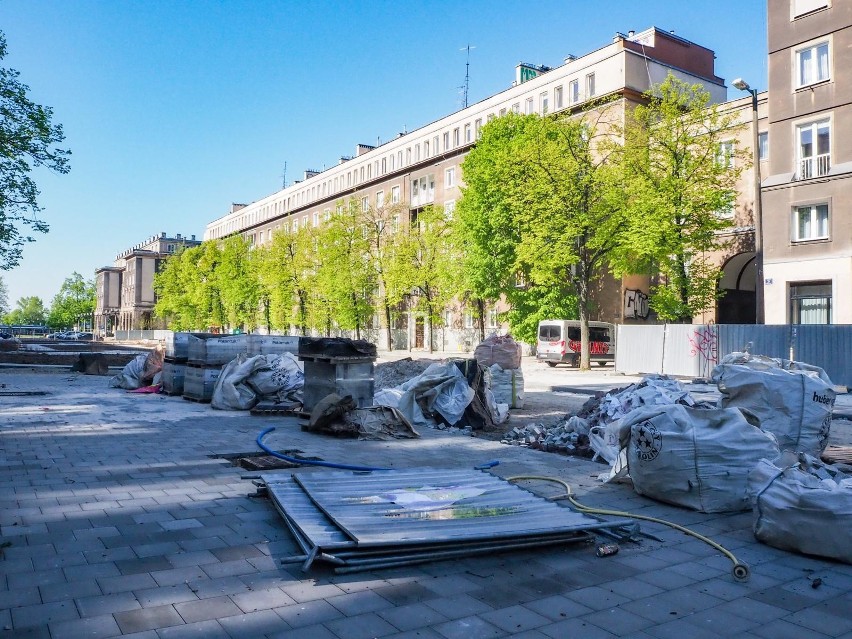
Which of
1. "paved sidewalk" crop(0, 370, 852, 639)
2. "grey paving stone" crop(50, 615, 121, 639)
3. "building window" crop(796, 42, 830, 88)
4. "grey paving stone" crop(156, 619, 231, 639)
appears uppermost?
"building window" crop(796, 42, 830, 88)

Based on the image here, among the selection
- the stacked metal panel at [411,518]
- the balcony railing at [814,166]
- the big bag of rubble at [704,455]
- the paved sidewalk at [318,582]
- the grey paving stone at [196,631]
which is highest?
the balcony railing at [814,166]

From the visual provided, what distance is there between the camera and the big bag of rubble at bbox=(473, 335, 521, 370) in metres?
14.5

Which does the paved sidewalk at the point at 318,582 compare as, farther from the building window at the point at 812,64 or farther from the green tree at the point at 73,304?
the green tree at the point at 73,304

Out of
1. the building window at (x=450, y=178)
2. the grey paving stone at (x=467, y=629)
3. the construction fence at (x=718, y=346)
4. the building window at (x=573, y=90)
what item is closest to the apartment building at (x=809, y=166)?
the construction fence at (x=718, y=346)

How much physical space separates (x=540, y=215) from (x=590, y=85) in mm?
15438

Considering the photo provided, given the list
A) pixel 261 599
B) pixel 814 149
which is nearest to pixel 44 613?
pixel 261 599

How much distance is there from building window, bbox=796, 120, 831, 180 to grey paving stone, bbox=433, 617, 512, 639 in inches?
1138

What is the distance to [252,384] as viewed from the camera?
46.2ft

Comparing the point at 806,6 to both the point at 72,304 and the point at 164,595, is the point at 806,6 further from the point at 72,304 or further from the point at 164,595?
the point at 72,304

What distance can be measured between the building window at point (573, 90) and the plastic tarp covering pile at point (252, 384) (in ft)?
115

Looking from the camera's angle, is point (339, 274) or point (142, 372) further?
point (339, 274)

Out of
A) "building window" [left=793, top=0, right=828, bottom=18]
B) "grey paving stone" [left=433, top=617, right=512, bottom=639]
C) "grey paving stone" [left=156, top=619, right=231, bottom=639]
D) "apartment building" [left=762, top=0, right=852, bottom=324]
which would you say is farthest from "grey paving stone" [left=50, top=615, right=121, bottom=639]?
"building window" [left=793, top=0, right=828, bottom=18]

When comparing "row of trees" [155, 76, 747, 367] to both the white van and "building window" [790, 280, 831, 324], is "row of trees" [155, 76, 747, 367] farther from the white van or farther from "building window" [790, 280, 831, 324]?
"building window" [790, 280, 831, 324]

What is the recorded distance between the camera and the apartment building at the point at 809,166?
85.8 ft
